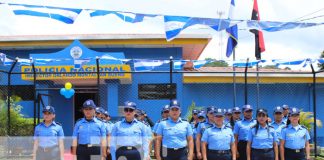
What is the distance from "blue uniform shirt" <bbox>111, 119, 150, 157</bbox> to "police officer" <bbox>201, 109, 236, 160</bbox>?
1069 millimetres

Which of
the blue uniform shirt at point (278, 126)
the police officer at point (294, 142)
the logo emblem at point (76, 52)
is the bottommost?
the police officer at point (294, 142)

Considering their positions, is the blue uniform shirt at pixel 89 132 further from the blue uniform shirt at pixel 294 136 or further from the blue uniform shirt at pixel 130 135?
the blue uniform shirt at pixel 294 136

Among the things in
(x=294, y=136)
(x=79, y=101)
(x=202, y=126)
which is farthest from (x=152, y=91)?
(x=294, y=136)

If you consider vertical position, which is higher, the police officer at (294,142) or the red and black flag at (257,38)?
A: the red and black flag at (257,38)

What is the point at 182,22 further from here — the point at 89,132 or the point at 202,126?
the point at 89,132

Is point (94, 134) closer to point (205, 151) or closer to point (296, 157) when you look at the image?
point (205, 151)

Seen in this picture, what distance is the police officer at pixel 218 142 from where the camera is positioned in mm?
7672

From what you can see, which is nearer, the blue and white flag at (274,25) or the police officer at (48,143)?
the police officer at (48,143)

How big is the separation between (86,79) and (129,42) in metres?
2.41

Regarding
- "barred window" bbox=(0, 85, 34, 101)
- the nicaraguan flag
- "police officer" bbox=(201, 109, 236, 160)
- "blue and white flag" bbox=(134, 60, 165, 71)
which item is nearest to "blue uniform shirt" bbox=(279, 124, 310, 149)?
"police officer" bbox=(201, 109, 236, 160)

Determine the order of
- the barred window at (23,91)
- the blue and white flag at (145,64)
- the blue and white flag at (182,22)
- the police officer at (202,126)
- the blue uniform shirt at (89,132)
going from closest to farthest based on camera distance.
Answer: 1. the blue uniform shirt at (89,132)
2. the police officer at (202,126)
3. the blue and white flag at (182,22)
4. the blue and white flag at (145,64)
5. the barred window at (23,91)

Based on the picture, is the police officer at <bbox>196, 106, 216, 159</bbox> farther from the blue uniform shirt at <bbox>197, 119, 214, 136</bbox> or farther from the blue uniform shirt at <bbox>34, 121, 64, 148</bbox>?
the blue uniform shirt at <bbox>34, 121, 64, 148</bbox>

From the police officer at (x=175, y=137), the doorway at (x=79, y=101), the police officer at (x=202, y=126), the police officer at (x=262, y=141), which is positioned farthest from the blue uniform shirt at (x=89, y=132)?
the doorway at (x=79, y=101)

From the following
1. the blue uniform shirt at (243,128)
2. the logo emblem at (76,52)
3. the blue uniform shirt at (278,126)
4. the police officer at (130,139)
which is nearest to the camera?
the police officer at (130,139)
